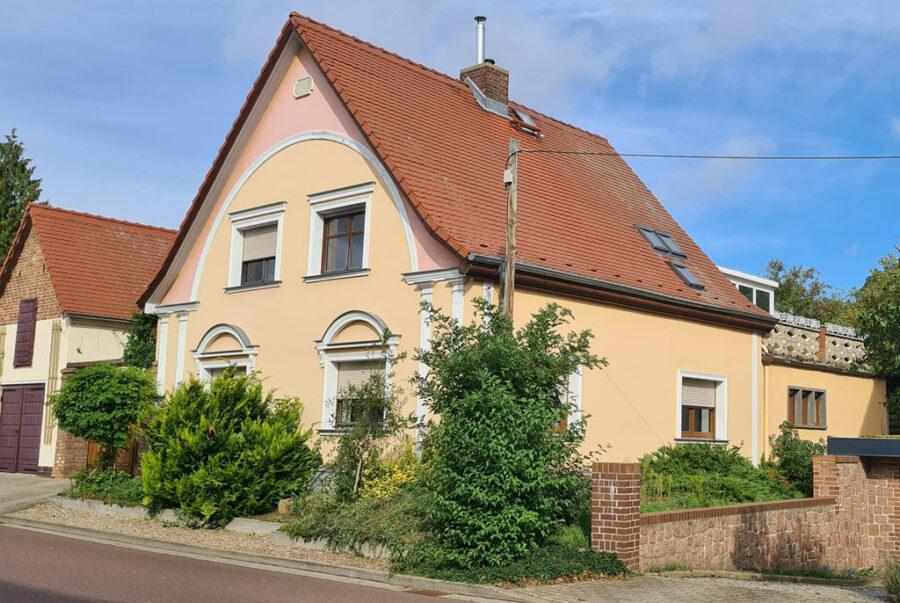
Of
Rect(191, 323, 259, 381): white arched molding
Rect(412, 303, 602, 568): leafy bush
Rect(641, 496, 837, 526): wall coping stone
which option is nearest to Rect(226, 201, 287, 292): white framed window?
Rect(191, 323, 259, 381): white arched molding

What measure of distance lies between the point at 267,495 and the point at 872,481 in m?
11.1

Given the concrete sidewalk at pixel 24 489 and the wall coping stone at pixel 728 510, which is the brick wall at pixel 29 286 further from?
the wall coping stone at pixel 728 510

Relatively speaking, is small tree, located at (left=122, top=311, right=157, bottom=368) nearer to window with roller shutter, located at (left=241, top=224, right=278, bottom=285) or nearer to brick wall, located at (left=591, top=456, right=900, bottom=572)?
window with roller shutter, located at (left=241, top=224, right=278, bottom=285)

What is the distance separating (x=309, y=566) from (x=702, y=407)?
10.6 meters

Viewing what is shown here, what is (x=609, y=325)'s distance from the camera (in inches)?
717

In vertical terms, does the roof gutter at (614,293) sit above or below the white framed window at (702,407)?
above

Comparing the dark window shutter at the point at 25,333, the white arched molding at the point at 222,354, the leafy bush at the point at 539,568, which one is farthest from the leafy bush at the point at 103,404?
the dark window shutter at the point at 25,333

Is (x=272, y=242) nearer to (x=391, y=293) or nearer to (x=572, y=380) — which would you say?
(x=391, y=293)

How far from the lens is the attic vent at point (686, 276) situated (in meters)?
20.5

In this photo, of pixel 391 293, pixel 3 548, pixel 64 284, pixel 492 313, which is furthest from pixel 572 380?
pixel 64 284

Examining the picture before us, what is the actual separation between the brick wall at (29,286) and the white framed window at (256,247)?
843 centimetres

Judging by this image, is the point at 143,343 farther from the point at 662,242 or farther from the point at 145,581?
the point at 145,581

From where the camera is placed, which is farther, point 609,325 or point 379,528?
point 609,325

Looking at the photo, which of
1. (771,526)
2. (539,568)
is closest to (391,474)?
(539,568)
